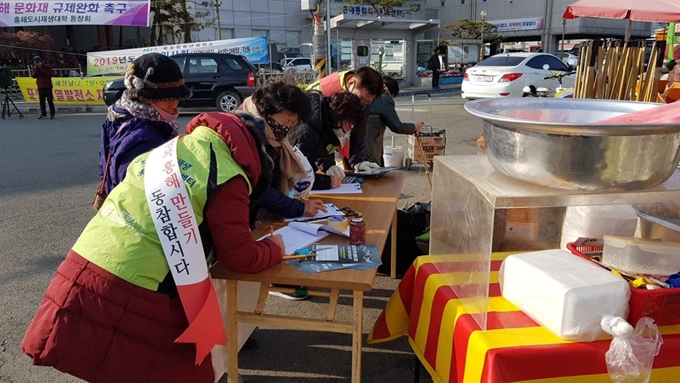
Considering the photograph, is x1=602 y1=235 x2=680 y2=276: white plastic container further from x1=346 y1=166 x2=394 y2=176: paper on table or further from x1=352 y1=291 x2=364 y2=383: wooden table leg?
x1=346 y1=166 x2=394 y2=176: paper on table

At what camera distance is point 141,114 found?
228 cm

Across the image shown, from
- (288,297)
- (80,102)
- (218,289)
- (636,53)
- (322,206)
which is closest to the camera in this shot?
(218,289)

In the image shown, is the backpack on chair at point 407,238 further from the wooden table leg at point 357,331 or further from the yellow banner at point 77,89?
the yellow banner at point 77,89

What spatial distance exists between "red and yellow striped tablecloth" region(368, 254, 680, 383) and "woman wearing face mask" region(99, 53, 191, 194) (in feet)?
4.65

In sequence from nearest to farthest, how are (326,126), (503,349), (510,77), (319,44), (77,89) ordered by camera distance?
(503,349) → (326,126) → (319,44) → (510,77) → (77,89)

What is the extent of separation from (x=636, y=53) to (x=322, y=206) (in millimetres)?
2831

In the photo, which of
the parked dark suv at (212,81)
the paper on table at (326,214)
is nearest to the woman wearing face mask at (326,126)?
the paper on table at (326,214)

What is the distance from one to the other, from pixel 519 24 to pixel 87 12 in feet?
96.8

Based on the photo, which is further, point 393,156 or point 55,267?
point 393,156

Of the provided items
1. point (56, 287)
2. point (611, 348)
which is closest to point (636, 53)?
point (611, 348)

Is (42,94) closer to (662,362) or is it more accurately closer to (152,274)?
(152,274)

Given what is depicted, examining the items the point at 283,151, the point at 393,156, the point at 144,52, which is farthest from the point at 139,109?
the point at 144,52

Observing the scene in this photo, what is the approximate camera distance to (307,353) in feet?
8.95

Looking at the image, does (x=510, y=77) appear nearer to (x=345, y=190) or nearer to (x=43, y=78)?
(x=345, y=190)
